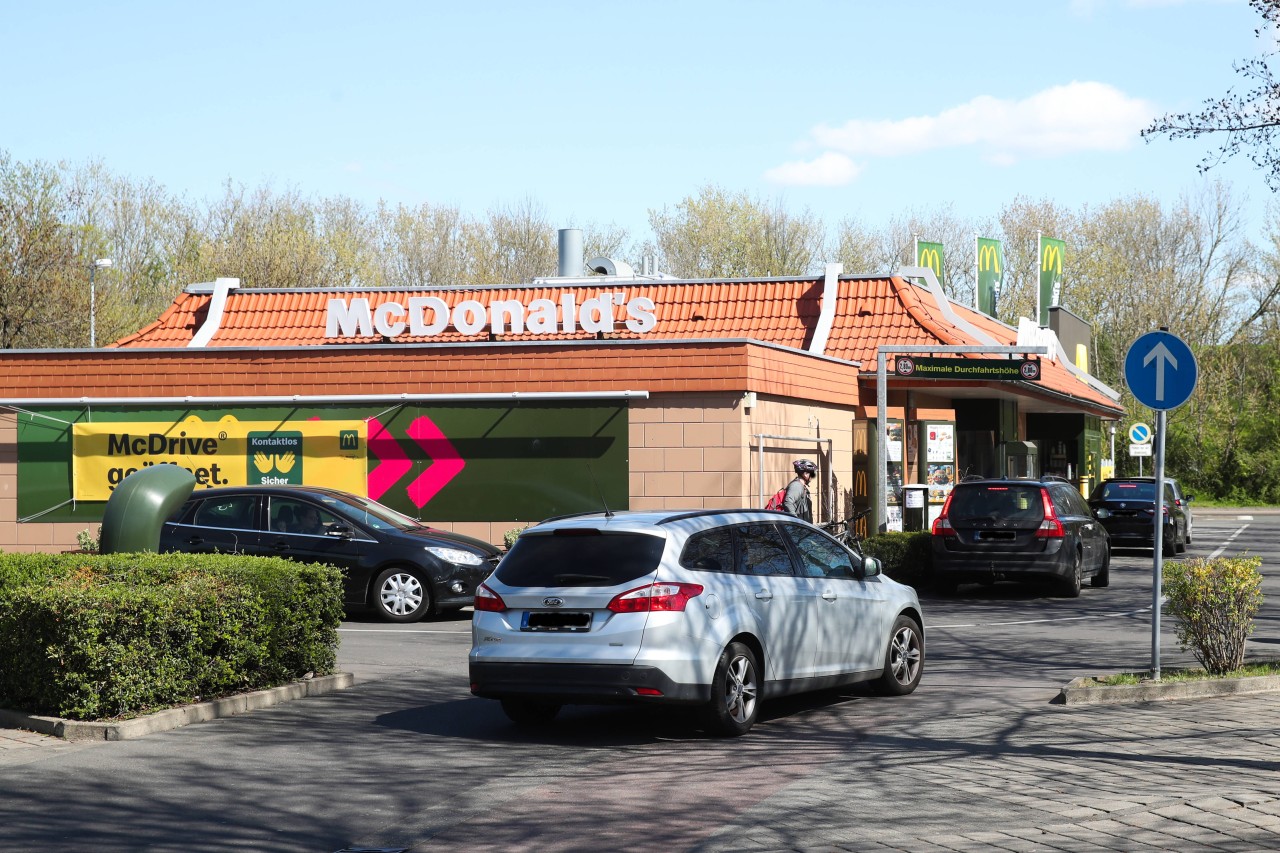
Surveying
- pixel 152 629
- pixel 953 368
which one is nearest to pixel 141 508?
pixel 152 629

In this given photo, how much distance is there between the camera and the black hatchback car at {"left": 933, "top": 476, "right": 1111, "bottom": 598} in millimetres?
20859

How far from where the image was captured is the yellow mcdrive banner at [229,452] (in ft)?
79.0

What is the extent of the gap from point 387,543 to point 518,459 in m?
5.78

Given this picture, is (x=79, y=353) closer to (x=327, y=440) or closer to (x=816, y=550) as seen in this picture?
(x=327, y=440)

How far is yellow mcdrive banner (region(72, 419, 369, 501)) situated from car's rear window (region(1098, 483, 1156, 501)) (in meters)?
15.8

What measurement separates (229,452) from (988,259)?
89.8 feet

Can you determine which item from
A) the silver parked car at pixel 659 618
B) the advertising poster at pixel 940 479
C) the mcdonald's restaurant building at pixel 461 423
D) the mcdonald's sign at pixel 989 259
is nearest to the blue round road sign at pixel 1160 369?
the silver parked car at pixel 659 618

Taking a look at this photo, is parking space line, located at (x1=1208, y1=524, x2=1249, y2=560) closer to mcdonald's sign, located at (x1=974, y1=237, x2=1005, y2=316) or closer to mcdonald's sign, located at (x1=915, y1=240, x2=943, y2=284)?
mcdonald's sign, located at (x1=974, y1=237, x2=1005, y2=316)

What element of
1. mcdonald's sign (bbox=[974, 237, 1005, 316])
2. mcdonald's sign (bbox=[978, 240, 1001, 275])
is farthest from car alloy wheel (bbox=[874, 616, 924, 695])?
mcdonald's sign (bbox=[978, 240, 1001, 275])

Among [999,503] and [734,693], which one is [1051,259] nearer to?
[999,503]

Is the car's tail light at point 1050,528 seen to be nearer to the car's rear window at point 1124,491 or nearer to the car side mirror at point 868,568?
the car side mirror at point 868,568

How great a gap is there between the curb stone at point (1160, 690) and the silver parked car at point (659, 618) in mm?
1748

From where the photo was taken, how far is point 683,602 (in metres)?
9.95

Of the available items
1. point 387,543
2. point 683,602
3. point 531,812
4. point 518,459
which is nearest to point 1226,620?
point 683,602
